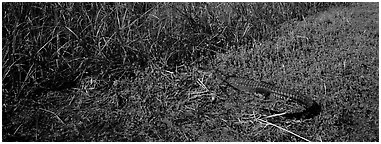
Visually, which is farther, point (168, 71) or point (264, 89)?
point (168, 71)

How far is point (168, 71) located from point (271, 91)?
0.78 metres

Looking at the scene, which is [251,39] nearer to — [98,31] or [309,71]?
[309,71]

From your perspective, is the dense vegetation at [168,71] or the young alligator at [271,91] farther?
the young alligator at [271,91]

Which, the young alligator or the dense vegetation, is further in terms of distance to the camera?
the young alligator

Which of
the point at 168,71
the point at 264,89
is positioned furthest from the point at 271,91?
the point at 168,71

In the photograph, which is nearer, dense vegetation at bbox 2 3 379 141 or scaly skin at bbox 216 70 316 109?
dense vegetation at bbox 2 3 379 141

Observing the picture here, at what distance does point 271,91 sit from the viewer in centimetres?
290

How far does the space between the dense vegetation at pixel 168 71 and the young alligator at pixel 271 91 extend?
58 millimetres

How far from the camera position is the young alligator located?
9.04 ft

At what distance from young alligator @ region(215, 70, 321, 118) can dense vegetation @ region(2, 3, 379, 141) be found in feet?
0.19

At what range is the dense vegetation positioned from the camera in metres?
2.65

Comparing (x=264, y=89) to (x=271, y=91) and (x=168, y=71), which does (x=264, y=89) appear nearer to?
(x=271, y=91)

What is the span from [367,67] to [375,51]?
0.30 metres

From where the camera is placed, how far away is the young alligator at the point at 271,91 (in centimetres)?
275
